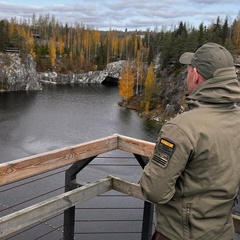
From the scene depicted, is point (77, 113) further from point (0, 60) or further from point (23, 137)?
point (0, 60)

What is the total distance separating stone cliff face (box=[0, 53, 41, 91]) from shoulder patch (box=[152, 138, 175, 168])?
64.4 metres

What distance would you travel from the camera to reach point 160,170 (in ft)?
6.12

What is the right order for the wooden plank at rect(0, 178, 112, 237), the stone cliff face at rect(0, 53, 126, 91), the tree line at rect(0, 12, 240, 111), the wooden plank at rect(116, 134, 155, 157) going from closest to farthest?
the wooden plank at rect(0, 178, 112, 237) → the wooden plank at rect(116, 134, 155, 157) → the tree line at rect(0, 12, 240, 111) → the stone cliff face at rect(0, 53, 126, 91)

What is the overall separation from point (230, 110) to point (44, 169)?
5.07 ft

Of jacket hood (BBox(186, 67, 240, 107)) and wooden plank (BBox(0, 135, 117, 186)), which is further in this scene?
wooden plank (BBox(0, 135, 117, 186))

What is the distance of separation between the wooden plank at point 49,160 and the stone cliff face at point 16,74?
62930 millimetres

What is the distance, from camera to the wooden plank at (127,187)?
2.98 m

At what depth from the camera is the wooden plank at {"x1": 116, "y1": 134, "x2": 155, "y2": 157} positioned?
10.8ft

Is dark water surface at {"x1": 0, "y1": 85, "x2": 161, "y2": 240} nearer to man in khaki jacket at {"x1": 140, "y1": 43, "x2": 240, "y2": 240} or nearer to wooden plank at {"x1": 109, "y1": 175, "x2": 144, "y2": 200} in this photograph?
wooden plank at {"x1": 109, "y1": 175, "x2": 144, "y2": 200}

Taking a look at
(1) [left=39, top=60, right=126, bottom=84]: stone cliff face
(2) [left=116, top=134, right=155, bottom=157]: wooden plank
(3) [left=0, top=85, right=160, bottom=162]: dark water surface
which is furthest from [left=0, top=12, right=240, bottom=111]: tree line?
(2) [left=116, top=134, right=155, bottom=157]: wooden plank

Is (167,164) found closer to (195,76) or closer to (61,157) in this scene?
(195,76)

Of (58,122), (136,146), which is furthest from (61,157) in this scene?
(58,122)

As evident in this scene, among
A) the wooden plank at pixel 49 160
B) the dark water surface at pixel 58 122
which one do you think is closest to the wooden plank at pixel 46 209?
the wooden plank at pixel 49 160

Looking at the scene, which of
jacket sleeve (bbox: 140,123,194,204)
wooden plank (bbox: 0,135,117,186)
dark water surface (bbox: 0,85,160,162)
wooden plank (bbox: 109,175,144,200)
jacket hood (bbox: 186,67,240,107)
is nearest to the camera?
jacket sleeve (bbox: 140,123,194,204)
